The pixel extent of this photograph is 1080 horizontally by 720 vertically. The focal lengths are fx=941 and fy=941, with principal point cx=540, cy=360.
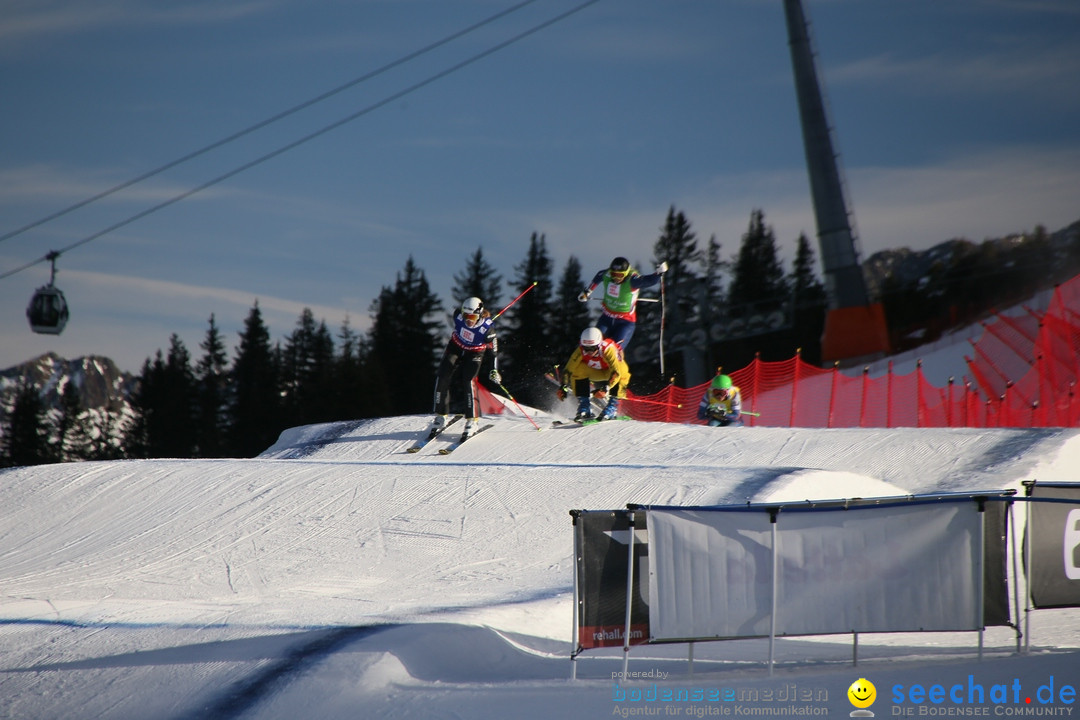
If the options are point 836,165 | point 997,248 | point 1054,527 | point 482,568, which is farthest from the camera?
point 997,248

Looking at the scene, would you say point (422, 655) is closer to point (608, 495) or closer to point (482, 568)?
point (482, 568)

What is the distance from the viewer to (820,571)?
5.19m

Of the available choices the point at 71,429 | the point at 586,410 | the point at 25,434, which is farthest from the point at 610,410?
the point at 71,429

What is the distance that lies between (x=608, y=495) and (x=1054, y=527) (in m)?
4.70

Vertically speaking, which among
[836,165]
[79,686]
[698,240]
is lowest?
[79,686]

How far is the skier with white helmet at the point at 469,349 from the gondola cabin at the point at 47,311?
5738 millimetres

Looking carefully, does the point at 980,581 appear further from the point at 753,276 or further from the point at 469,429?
the point at 753,276

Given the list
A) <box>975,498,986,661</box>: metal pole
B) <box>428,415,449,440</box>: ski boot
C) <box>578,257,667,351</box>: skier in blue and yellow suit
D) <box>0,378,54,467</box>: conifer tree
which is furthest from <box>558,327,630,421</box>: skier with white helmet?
→ <box>0,378,54,467</box>: conifer tree

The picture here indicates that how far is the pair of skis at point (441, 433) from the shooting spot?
1272cm

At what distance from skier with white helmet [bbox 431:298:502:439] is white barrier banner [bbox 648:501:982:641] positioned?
7.65 metres

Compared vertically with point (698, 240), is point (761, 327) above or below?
below

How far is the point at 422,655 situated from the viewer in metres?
5.82

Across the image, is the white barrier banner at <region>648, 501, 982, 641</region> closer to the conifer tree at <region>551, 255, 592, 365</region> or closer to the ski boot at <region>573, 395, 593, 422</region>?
the ski boot at <region>573, 395, 593, 422</region>

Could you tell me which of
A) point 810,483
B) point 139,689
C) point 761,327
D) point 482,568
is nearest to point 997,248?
point 761,327
